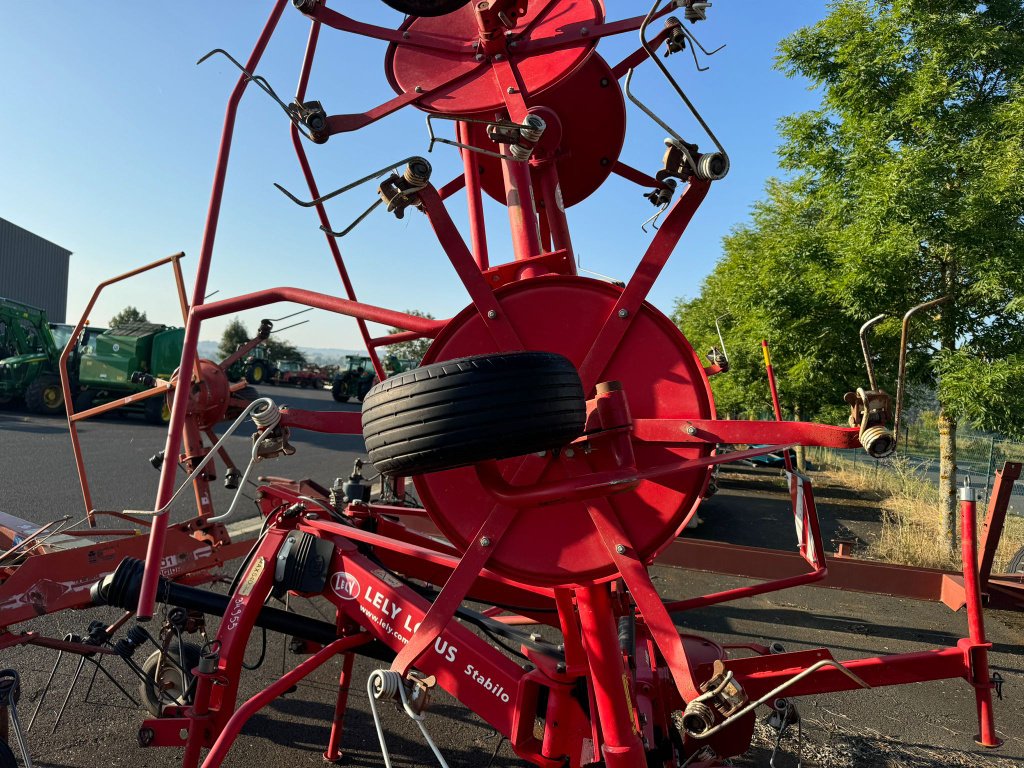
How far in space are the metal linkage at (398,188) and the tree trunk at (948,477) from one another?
782 cm

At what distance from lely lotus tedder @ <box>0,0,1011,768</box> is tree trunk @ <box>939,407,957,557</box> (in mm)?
6067

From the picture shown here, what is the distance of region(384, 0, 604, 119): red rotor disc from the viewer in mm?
2764

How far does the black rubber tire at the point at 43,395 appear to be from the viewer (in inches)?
715

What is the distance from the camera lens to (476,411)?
1.74 meters

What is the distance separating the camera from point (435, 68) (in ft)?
9.66

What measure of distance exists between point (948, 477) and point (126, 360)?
751 inches

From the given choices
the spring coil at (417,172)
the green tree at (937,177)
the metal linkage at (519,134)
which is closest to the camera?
the spring coil at (417,172)

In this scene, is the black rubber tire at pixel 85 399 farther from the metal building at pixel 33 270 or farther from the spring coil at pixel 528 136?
the metal building at pixel 33 270

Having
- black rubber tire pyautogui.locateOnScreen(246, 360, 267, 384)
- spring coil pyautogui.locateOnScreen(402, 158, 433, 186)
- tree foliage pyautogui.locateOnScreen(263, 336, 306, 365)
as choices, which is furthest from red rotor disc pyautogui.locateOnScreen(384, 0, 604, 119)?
tree foliage pyautogui.locateOnScreen(263, 336, 306, 365)

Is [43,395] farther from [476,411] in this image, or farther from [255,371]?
[476,411]

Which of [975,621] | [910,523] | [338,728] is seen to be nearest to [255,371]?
[910,523]

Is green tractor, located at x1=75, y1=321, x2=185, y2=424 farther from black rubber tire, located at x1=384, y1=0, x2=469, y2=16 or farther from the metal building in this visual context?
the metal building


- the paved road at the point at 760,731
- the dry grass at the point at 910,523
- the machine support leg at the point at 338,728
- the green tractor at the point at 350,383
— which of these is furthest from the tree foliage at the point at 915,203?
the green tractor at the point at 350,383

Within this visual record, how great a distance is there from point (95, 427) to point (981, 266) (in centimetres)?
1872
